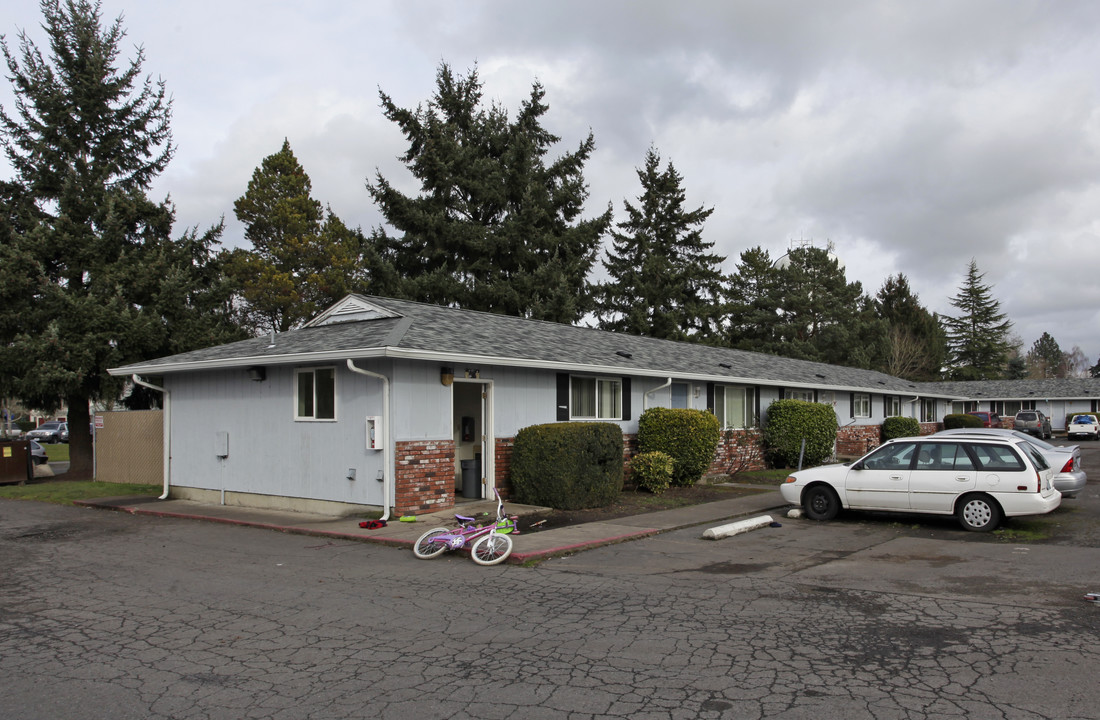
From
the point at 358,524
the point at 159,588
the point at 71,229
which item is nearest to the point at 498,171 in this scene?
the point at 71,229

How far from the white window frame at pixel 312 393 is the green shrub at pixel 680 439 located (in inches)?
291

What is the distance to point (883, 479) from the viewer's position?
40.4ft

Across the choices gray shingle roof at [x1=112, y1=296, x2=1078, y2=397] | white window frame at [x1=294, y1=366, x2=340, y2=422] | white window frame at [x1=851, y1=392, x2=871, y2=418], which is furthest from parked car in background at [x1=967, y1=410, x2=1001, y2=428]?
white window frame at [x1=294, y1=366, x2=340, y2=422]

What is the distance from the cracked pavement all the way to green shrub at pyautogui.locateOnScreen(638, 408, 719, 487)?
675 centimetres

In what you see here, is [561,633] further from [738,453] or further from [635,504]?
[738,453]

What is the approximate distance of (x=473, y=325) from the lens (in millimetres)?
17328

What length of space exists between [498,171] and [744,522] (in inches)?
1174


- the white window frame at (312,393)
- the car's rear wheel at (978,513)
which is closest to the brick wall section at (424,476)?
the white window frame at (312,393)

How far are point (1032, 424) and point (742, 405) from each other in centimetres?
3268

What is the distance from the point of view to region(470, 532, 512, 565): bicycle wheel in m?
9.48

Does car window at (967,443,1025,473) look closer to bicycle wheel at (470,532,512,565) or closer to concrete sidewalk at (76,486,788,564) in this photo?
concrete sidewalk at (76,486,788,564)

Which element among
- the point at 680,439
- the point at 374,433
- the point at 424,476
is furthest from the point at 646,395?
the point at 374,433

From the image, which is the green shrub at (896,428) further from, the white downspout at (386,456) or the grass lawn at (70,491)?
the grass lawn at (70,491)

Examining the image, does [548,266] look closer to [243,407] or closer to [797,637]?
[243,407]
